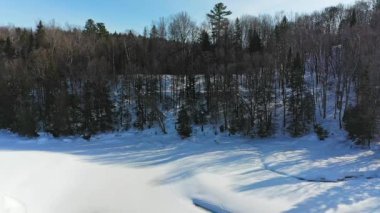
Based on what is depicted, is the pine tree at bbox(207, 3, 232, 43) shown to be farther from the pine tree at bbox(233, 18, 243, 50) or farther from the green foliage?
the green foliage

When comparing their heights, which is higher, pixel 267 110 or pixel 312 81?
pixel 312 81

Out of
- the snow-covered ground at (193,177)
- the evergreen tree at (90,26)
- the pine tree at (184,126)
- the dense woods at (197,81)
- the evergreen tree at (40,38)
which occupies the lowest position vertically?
the snow-covered ground at (193,177)

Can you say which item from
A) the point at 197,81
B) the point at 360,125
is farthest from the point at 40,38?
the point at 360,125

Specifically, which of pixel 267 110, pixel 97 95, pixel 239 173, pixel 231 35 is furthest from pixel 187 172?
pixel 231 35

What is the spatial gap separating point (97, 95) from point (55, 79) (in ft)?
25.7

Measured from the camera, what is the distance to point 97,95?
46312mm

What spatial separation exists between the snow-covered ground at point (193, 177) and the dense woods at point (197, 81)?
3.79 metres

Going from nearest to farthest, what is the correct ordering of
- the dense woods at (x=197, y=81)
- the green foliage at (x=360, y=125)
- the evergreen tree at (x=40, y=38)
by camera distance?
the green foliage at (x=360, y=125), the dense woods at (x=197, y=81), the evergreen tree at (x=40, y=38)

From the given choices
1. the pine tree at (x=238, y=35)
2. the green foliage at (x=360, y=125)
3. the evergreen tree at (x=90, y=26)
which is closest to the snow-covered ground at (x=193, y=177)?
the green foliage at (x=360, y=125)

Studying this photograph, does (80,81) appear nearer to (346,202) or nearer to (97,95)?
(97,95)

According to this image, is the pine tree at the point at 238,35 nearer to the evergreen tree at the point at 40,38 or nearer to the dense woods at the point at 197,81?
the dense woods at the point at 197,81

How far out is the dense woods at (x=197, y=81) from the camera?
40219 mm

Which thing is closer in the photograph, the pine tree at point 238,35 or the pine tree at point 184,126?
the pine tree at point 184,126

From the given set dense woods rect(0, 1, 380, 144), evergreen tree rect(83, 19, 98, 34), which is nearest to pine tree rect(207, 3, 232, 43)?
dense woods rect(0, 1, 380, 144)
